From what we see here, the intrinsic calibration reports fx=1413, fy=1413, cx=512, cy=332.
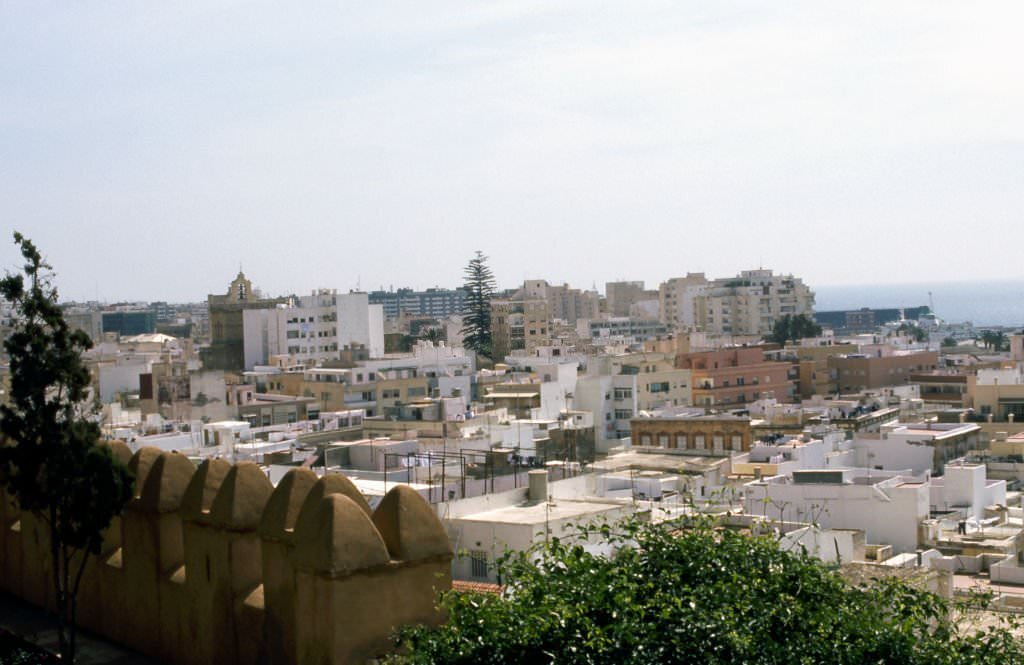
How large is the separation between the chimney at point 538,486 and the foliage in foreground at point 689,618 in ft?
23.2

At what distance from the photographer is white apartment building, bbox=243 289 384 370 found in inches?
2721

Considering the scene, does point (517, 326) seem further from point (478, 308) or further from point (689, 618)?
point (689, 618)

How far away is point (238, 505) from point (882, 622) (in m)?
5.71

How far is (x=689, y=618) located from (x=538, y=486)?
912cm

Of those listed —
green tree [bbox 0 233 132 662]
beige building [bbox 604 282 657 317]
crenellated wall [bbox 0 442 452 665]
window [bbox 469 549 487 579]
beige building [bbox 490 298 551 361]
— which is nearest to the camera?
crenellated wall [bbox 0 442 452 665]

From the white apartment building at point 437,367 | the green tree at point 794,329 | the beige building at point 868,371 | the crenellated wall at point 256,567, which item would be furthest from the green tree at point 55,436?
the green tree at point 794,329

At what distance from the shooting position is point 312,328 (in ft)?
233

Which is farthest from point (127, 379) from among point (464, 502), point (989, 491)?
point (464, 502)

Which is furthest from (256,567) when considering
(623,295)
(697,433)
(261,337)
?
(623,295)

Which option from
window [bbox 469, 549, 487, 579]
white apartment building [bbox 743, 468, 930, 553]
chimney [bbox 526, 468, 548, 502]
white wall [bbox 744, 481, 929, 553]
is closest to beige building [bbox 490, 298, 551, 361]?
white apartment building [bbox 743, 468, 930, 553]

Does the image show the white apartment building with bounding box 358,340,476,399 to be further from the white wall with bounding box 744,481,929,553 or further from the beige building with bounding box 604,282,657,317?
the beige building with bounding box 604,282,657,317

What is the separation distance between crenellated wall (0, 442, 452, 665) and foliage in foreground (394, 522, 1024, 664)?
0.48 m

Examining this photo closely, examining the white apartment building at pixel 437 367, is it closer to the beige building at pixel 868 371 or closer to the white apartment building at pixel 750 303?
the beige building at pixel 868 371

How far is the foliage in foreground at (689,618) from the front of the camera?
1045 cm
